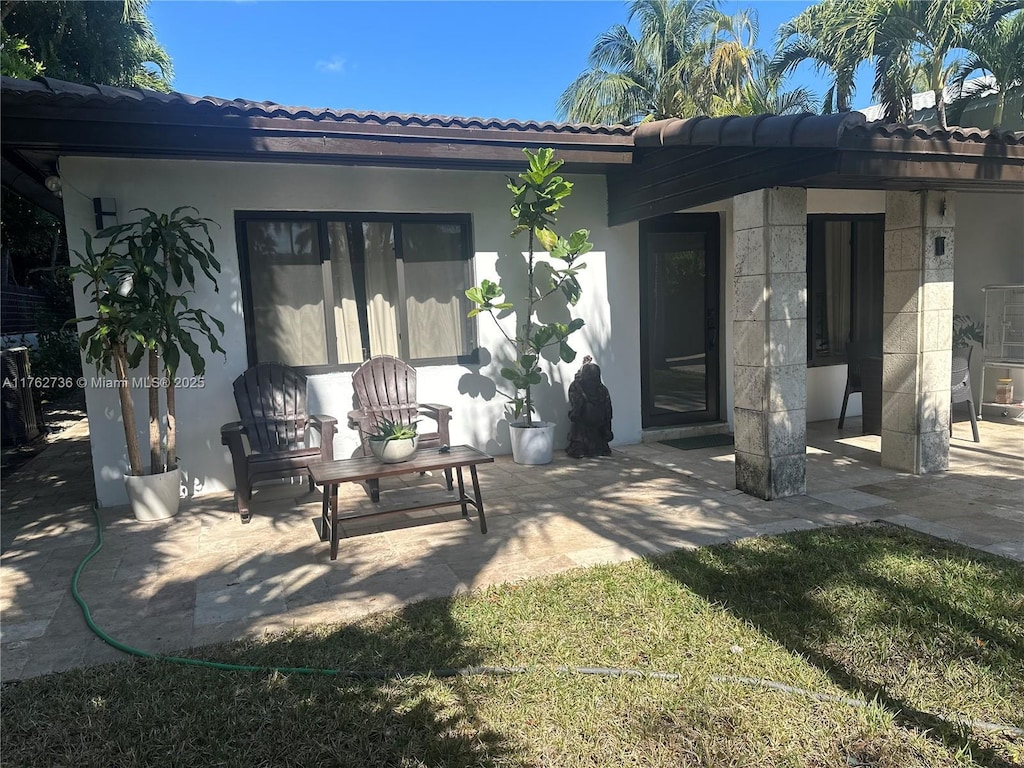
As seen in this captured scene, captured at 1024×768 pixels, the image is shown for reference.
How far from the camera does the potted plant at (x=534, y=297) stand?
16.8ft

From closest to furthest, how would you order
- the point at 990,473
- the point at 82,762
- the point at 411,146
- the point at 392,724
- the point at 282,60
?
the point at 82,762 < the point at 392,724 < the point at 411,146 < the point at 990,473 < the point at 282,60

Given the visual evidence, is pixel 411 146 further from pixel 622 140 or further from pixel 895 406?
pixel 895 406

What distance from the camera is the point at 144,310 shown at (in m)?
4.17

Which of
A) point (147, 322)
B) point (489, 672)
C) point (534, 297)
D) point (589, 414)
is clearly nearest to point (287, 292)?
point (147, 322)

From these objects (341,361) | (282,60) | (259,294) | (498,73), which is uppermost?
(498,73)

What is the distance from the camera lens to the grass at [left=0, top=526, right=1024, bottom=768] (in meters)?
1.95

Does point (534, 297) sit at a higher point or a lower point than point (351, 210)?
lower

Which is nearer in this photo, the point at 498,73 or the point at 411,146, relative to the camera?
the point at 411,146

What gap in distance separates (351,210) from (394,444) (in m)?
2.40

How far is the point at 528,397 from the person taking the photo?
5.68 m

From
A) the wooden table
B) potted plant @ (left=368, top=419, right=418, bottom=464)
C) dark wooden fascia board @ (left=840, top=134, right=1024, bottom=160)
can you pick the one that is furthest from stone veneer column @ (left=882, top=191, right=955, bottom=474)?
potted plant @ (left=368, top=419, right=418, bottom=464)

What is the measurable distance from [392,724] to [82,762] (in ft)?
2.97

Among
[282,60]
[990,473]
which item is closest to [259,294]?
[282,60]

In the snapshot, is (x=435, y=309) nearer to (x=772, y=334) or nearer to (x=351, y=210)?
(x=351, y=210)
